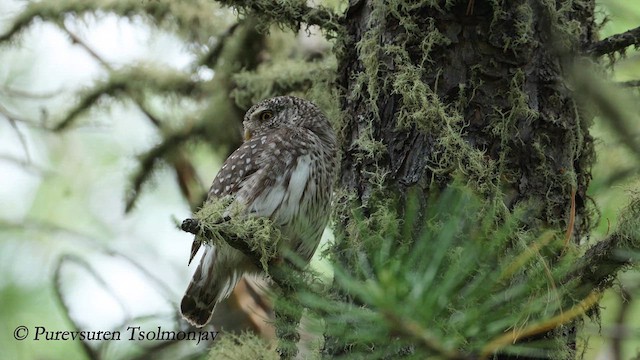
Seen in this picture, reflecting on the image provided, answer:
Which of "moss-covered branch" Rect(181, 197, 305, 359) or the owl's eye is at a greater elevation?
the owl's eye

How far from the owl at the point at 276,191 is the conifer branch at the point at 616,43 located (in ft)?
3.55

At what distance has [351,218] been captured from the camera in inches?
103

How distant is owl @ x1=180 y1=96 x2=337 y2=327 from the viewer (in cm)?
309

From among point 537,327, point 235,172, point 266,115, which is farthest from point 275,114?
point 537,327

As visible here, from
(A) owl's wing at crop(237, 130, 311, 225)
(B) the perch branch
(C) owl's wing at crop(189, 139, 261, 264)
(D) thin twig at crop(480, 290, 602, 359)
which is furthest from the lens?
(C) owl's wing at crop(189, 139, 261, 264)

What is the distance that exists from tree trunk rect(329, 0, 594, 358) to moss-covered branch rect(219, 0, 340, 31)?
225mm

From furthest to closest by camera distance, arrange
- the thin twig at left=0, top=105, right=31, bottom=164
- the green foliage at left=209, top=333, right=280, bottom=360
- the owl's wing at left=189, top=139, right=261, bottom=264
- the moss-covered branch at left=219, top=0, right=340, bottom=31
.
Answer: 1. the thin twig at left=0, top=105, right=31, bottom=164
2. the owl's wing at left=189, top=139, right=261, bottom=264
3. the moss-covered branch at left=219, top=0, right=340, bottom=31
4. the green foliage at left=209, top=333, right=280, bottom=360

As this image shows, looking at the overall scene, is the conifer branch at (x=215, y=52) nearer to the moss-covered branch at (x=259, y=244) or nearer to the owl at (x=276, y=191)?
the owl at (x=276, y=191)

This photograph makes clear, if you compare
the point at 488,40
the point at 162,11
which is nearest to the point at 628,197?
the point at 488,40

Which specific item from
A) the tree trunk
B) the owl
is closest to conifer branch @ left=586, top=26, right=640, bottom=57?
the tree trunk

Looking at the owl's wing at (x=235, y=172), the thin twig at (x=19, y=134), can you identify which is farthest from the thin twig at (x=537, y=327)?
the thin twig at (x=19, y=134)

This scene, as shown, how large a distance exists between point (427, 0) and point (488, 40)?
23 centimetres

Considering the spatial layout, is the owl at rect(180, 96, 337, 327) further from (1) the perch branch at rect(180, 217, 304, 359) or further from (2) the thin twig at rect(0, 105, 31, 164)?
(2) the thin twig at rect(0, 105, 31, 164)

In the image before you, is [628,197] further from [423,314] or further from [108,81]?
[108,81]
